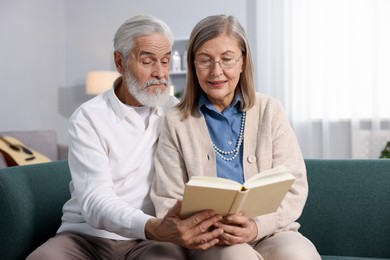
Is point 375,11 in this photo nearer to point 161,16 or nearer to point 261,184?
point 161,16

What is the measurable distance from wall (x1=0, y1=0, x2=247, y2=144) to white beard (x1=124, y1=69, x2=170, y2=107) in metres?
4.10

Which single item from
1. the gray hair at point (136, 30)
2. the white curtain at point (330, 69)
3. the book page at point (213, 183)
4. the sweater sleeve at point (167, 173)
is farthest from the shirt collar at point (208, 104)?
the white curtain at point (330, 69)

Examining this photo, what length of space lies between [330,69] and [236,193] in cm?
469

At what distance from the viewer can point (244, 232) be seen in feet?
5.31

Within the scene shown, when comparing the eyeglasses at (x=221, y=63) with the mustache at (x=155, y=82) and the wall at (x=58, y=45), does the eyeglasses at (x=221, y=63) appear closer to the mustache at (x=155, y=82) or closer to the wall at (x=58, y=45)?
the mustache at (x=155, y=82)

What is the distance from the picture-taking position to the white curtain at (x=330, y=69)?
18.8ft

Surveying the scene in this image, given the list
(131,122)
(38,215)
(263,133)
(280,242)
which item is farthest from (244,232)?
(38,215)

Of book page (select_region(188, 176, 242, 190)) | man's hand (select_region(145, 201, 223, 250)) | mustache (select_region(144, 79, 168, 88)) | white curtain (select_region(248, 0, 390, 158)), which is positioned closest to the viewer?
→ book page (select_region(188, 176, 242, 190))

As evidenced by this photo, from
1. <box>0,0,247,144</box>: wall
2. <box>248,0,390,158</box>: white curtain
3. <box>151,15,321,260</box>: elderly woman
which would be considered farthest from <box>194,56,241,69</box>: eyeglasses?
<box>0,0,247,144</box>: wall

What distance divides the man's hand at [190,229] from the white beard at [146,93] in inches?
19.0

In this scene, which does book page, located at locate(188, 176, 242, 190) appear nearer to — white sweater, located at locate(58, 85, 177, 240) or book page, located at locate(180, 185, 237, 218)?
book page, located at locate(180, 185, 237, 218)

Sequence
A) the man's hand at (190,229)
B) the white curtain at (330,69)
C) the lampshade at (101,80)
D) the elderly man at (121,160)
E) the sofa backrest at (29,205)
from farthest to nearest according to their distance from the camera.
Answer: the lampshade at (101,80)
the white curtain at (330,69)
the sofa backrest at (29,205)
the elderly man at (121,160)
the man's hand at (190,229)

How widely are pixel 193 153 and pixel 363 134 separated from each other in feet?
14.1

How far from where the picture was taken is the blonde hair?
1845 mm
